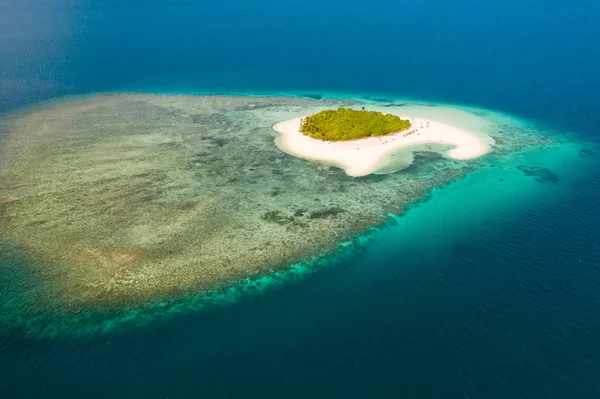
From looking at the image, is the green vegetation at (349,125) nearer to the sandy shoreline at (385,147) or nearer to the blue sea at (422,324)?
the sandy shoreline at (385,147)

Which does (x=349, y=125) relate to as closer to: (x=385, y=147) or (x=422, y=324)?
(x=385, y=147)

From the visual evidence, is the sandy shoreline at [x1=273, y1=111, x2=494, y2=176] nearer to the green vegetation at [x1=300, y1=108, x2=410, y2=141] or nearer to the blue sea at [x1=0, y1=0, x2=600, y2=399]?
the green vegetation at [x1=300, y1=108, x2=410, y2=141]

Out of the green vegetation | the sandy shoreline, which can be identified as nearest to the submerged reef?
the sandy shoreline

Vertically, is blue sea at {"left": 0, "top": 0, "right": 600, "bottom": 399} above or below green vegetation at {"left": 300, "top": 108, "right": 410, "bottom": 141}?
below

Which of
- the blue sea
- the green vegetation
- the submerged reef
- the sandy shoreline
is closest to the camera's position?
the blue sea

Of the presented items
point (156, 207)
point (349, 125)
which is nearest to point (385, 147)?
point (349, 125)

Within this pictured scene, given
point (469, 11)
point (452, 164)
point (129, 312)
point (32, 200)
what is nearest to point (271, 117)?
point (452, 164)

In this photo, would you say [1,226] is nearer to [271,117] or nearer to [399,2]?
[271,117]
